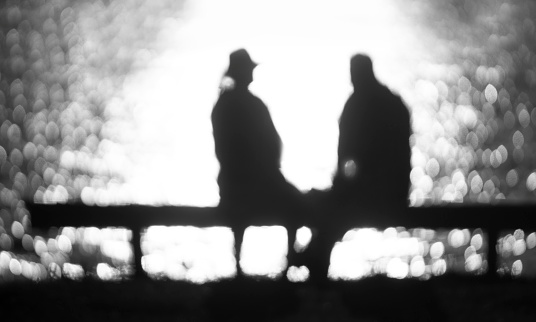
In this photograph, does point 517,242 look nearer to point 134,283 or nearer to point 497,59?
point 497,59

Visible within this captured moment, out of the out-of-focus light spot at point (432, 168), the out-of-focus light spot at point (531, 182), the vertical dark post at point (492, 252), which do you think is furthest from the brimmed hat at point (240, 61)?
the out-of-focus light spot at point (432, 168)

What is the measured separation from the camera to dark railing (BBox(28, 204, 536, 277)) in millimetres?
7590

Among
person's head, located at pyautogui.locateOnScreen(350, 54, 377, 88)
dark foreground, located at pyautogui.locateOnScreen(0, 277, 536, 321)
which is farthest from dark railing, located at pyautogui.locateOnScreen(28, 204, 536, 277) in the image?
person's head, located at pyautogui.locateOnScreen(350, 54, 377, 88)

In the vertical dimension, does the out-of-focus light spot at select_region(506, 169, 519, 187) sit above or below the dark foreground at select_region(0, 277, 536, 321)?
below

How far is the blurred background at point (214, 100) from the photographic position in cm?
3062

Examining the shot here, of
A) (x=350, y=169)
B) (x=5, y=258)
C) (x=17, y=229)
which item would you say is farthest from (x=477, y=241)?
(x=350, y=169)

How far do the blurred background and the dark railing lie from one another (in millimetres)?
17917

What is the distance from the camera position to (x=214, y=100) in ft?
116

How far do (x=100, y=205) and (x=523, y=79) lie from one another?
37741mm

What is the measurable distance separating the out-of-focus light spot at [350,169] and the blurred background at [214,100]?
19074mm

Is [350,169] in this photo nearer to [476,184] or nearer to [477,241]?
[477,241]

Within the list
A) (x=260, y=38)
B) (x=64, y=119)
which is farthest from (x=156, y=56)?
(x=64, y=119)

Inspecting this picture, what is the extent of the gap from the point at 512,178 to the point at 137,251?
29.5 m

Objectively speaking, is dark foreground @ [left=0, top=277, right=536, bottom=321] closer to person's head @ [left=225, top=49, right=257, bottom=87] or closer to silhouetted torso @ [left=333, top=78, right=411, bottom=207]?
silhouetted torso @ [left=333, top=78, right=411, bottom=207]
